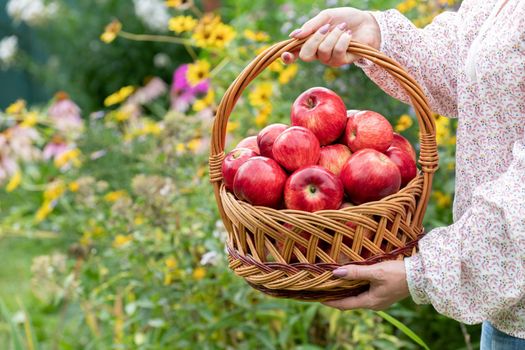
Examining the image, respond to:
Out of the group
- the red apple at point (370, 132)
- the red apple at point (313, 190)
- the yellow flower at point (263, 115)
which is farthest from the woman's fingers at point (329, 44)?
the yellow flower at point (263, 115)

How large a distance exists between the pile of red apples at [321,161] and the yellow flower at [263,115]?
1.29 meters

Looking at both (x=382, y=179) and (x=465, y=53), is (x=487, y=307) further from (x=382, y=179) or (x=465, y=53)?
(x=465, y=53)

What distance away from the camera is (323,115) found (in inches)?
55.5

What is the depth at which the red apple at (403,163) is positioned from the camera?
4.48 feet

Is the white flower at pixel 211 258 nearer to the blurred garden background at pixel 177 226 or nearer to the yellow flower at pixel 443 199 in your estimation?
the blurred garden background at pixel 177 226

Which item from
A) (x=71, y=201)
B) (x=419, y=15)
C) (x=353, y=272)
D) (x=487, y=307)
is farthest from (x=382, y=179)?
(x=71, y=201)

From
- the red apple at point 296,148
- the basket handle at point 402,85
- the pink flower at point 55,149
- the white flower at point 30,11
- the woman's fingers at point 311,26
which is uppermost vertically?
the woman's fingers at point 311,26

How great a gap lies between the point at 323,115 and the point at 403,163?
0.18m

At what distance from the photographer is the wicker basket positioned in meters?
1.24

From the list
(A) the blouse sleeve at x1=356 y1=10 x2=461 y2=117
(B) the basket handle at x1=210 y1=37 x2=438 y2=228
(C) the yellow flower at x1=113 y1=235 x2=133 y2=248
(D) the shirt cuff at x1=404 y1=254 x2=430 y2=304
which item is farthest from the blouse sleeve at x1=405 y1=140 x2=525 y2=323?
(C) the yellow flower at x1=113 y1=235 x2=133 y2=248

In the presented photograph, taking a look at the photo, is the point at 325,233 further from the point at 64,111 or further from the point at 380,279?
the point at 64,111

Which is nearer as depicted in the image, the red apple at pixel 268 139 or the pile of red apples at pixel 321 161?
the pile of red apples at pixel 321 161

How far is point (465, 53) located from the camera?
139 centimetres

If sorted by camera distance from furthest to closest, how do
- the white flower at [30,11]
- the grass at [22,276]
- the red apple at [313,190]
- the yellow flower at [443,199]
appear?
the white flower at [30,11]
the grass at [22,276]
the yellow flower at [443,199]
the red apple at [313,190]
